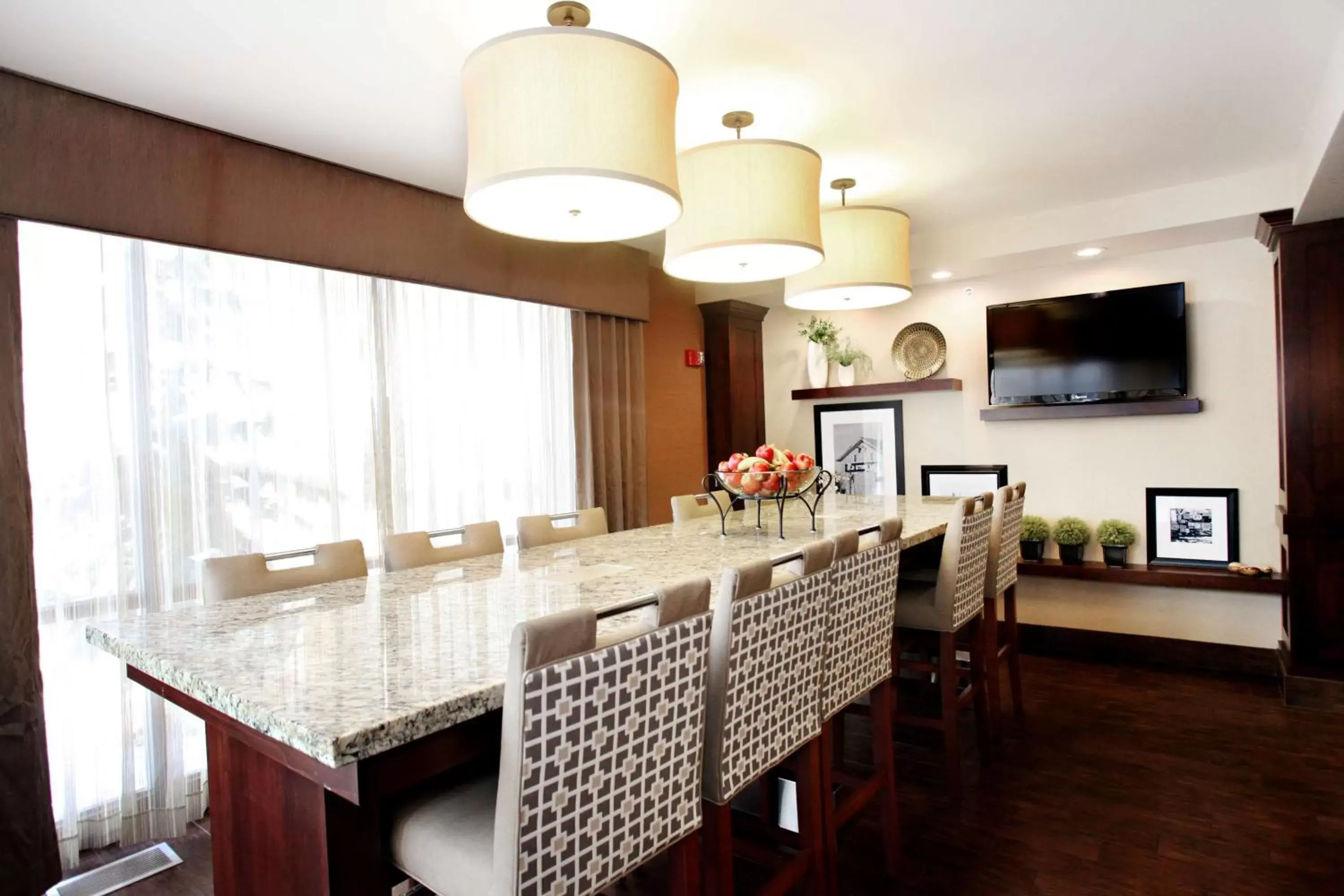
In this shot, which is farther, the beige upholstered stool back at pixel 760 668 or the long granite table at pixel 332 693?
the beige upholstered stool back at pixel 760 668

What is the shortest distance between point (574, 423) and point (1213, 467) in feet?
11.5

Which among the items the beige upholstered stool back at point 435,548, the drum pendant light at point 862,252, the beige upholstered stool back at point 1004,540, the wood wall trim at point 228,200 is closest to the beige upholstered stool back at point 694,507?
the beige upholstered stool back at point 435,548

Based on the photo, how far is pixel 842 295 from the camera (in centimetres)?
335

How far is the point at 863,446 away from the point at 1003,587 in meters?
2.15

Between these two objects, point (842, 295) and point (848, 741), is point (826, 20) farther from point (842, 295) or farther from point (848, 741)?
point (848, 741)

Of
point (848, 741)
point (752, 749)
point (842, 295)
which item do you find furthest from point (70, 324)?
point (848, 741)

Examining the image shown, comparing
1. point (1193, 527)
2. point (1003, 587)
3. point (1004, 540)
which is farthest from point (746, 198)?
point (1193, 527)

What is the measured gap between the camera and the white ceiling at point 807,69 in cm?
205

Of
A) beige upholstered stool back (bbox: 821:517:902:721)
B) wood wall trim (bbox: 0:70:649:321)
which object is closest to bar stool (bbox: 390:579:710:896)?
beige upholstered stool back (bbox: 821:517:902:721)

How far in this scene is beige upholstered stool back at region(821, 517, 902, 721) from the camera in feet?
6.21

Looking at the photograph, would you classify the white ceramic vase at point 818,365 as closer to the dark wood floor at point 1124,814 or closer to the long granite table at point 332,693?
the dark wood floor at point 1124,814

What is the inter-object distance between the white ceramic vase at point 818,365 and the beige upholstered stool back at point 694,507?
6.27ft

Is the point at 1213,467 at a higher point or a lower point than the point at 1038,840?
higher

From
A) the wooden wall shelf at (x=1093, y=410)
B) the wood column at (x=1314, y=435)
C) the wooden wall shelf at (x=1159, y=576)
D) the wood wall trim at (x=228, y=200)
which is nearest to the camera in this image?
the wood wall trim at (x=228, y=200)
